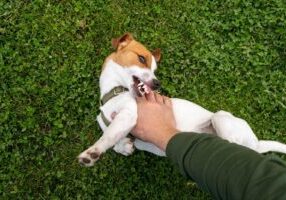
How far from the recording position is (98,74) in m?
5.15

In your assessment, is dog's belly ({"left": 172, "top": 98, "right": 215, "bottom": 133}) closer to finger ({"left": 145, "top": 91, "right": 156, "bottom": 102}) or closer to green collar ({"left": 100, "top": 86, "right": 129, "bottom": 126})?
finger ({"left": 145, "top": 91, "right": 156, "bottom": 102})

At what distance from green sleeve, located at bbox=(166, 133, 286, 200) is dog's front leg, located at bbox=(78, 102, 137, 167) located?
82 cm

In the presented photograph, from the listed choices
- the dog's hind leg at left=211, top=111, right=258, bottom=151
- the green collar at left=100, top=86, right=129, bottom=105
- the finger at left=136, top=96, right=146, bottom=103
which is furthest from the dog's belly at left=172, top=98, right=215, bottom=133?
the green collar at left=100, top=86, right=129, bottom=105

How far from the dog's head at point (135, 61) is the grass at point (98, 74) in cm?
92

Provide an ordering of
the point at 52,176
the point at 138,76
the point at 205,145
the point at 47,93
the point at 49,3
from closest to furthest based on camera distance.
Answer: the point at 205,145
the point at 138,76
the point at 52,176
the point at 47,93
the point at 49,3

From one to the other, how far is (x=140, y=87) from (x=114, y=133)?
57cm

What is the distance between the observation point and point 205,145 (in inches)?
97.7

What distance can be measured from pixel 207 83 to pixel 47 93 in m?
1.80

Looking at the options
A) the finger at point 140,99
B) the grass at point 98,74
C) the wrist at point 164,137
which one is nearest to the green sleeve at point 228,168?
the wrist at point 164,137

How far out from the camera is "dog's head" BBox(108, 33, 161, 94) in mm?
4125

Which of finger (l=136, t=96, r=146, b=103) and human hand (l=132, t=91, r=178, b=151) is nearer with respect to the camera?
human hand (l=132, t=91, r=178, b=151)

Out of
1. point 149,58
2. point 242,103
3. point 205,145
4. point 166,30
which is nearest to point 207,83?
point 242,103

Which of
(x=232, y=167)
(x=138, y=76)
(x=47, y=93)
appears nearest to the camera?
(x=232, y=167)

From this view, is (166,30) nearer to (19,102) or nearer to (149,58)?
(149,58)
